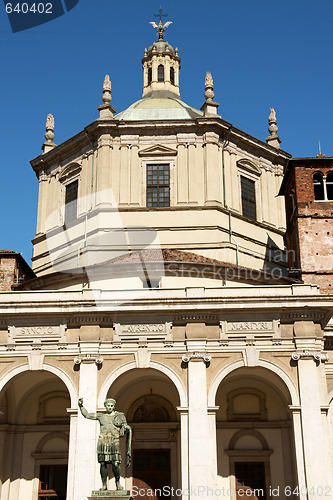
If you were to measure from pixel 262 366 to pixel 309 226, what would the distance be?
27.0 feet

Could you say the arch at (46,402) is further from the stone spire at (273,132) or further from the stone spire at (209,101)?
the stone spire at (273,132)

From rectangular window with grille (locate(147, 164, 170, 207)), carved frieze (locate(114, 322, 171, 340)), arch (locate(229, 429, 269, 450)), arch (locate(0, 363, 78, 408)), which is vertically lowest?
arch (locate(229, 429, 269, 450))

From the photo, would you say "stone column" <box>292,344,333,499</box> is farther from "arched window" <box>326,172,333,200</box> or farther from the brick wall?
the brick wall

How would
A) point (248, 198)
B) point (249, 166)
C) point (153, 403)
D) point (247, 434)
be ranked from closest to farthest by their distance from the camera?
1. point (247, 434)
2. point (153, 403)
3. point (248, 198)
4. point (249, 166)

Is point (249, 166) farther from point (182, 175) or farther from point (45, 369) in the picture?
point (45, 369)

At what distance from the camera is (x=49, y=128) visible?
3484 cm

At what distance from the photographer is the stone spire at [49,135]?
1329 inches

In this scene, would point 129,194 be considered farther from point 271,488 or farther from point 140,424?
point 271,488

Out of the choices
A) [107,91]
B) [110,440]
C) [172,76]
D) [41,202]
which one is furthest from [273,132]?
[110,440]

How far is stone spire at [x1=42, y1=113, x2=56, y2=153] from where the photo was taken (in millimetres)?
33750

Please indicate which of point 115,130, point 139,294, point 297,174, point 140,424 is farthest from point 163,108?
point 140,424

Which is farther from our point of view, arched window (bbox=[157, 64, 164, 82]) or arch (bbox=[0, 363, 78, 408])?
arched window (bbox=[157, 64, 164, 82])

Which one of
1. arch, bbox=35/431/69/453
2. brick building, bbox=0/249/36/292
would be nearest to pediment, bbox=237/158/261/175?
brick building, bbox=0/249/36/292

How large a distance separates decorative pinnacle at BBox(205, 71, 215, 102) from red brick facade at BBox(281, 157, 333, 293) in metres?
5.93
